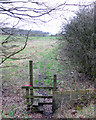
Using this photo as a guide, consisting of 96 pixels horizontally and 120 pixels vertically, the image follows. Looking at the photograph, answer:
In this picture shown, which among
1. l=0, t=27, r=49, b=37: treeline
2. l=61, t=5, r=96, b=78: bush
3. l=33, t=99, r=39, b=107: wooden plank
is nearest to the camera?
l=0, t=27, r=49, b=37: treeline

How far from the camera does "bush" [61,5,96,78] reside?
5594mm

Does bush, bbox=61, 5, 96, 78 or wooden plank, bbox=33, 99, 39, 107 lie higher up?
bush, bbox=61, 5, 96, 78

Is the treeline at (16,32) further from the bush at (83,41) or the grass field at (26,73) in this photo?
the bush at (83,41)

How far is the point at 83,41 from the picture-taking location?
604cm

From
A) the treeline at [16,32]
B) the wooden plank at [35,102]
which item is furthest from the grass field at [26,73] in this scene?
the wooden plank at [35,102]

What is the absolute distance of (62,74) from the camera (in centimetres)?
763

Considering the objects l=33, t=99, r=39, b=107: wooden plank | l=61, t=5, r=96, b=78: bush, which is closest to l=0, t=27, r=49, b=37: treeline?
l=61, t=5, r=96, b=78: bush

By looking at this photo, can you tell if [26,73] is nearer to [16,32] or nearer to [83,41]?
[83,41]

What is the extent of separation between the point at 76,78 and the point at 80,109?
2.72 metres

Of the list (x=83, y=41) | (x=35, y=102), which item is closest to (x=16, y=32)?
(x=35, y=102)

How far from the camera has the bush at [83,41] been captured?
18.4 feet

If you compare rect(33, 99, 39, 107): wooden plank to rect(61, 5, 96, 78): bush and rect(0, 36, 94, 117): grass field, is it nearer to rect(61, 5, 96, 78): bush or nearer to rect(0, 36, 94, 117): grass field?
rect(0, 36, 94, 117): grass field

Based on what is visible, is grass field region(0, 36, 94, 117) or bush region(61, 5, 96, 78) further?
bush region(61, 5, 96, 78)

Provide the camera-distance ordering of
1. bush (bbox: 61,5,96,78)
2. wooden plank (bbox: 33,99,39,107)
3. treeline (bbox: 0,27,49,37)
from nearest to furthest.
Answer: treeline (bbox: 0,27,49,37) → wooden plank (bbox: 33,99,39,107) → bush (bbox: 61,5,96,78)
